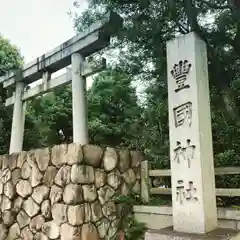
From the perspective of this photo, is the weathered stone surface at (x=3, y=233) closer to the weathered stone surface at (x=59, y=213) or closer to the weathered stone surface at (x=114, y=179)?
the weathered stone surface at (x=59, y=213)

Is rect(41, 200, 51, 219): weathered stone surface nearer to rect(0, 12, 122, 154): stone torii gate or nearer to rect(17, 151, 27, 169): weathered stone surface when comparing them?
rect(17, 151, 27, 169): weathered stone surface

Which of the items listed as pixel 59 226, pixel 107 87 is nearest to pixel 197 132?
pixel 59 226

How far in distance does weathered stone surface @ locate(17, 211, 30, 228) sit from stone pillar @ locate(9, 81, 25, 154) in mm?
Answer: 1865

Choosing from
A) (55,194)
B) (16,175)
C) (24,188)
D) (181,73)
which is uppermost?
(181,73)

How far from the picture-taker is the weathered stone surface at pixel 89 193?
18.7 ft

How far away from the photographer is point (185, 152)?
14.3 feet

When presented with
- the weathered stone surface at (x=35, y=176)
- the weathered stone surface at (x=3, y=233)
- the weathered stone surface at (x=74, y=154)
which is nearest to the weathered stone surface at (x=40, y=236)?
the weathered stone surface at (x=35, y=176)

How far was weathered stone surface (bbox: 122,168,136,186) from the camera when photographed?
20.7 feet

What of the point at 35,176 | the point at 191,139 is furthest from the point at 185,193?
the point at 35,176

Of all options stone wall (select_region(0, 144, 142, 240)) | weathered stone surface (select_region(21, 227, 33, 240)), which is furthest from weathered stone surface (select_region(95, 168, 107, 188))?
weathered stone surface (select_region(21, 227, 33, 240))

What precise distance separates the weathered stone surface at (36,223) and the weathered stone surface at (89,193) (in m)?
1.11

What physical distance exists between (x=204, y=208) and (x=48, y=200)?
3167 mm

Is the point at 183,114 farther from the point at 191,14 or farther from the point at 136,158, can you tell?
the point at 191,14

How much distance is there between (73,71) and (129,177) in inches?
96.2
